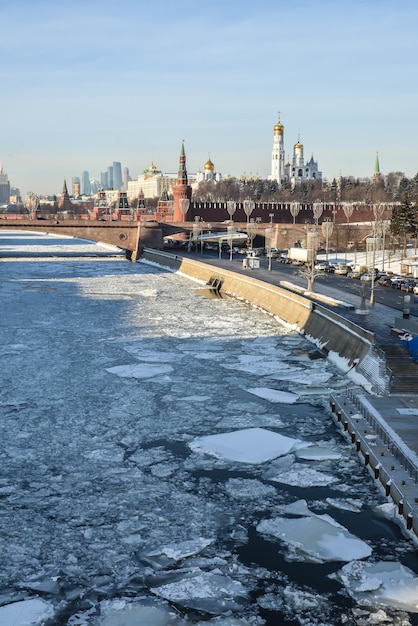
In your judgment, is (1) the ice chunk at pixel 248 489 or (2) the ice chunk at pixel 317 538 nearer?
(2) the ice chunk at pixel 317 538

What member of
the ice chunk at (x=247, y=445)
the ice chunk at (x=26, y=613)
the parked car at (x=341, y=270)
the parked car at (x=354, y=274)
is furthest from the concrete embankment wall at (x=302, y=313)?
the ice chunk at (x=26, y=613)

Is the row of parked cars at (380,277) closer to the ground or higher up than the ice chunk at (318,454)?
higher up

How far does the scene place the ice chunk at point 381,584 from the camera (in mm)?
12258

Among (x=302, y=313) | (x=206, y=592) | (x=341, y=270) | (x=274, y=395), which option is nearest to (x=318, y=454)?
(x=274, y=395)

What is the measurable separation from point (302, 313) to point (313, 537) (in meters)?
24.9

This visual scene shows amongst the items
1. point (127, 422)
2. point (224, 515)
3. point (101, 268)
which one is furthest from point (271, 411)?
point (101, 268)

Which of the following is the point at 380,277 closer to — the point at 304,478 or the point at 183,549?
the point at 304,478

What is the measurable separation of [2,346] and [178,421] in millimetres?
14939

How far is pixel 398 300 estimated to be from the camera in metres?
43.1

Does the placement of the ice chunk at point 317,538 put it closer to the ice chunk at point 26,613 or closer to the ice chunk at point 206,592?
the ice chunk at point 206,592

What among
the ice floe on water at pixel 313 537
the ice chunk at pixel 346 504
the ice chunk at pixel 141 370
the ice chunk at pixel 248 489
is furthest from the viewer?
the ice chunk at pixel 141 370

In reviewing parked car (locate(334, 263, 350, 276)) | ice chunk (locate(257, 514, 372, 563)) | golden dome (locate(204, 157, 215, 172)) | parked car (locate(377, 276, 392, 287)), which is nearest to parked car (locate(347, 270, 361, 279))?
parked car (locate(334, 263, 350, 276))

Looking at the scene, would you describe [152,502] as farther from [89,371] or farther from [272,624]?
[89,371]

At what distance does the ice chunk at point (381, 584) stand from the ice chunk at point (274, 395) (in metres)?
11.0
